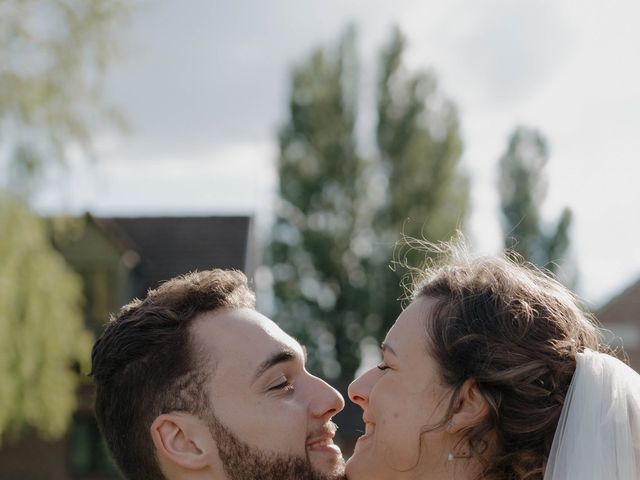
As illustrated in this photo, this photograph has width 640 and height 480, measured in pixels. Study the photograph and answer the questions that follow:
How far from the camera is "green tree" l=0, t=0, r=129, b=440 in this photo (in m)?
9.84

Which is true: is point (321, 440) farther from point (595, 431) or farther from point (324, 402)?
point (595, 431)

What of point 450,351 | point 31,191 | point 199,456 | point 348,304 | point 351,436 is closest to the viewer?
point 450,351

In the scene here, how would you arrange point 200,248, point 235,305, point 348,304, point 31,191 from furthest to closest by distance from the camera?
point 348,304 < point 200,248 < point 31,191 < point 235,305

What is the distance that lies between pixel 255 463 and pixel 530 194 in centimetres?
2643

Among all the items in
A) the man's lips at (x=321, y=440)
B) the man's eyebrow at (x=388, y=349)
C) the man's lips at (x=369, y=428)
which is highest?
the man's eyebrow at (x=388, y=349)

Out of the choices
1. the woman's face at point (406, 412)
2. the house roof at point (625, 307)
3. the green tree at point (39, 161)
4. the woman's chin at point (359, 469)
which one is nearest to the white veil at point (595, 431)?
the woman's face at point (406, 412)

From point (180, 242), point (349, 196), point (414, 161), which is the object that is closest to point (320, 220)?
point (349, 196)

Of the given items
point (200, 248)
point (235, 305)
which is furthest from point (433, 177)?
point (235, 305)

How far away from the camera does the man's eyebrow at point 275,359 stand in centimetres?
379

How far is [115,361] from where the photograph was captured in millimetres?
3898

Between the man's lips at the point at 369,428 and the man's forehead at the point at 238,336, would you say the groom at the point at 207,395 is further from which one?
the man's lips at the point at 369,428

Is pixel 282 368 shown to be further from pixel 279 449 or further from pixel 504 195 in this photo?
pixel 504 195

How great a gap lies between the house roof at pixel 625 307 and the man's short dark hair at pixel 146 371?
1034 inches

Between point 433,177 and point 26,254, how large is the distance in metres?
19.3
